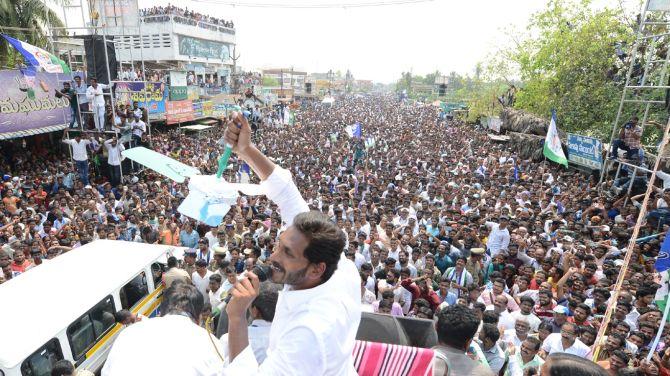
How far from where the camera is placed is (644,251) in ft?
22.1

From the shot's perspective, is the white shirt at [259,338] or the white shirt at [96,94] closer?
the white shirt at [259,338]

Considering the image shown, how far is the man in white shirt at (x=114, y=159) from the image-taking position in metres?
11.2

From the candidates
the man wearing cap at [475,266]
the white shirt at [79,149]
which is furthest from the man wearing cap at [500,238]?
the white shirt at [79,149]

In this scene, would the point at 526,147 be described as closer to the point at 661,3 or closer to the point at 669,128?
the point at 661,3

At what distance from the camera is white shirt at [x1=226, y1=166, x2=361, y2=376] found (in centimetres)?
120

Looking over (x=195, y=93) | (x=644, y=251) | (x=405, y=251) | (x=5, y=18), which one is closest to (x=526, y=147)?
(x=644, y=251)

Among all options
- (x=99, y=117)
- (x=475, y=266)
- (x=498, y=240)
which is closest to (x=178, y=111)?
(x=99, y=117)

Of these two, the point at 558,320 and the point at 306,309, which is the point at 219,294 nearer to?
the point at 558,320

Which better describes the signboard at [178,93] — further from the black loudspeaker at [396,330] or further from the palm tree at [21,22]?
the black loudspeaker at [396,330]

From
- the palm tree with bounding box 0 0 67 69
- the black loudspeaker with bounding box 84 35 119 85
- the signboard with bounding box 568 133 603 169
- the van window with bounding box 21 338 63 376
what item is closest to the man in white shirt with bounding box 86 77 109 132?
the black loudspeaker with bounding box 84 35 119 85

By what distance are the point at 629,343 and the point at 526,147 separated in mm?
14798

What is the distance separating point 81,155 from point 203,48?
34855mm

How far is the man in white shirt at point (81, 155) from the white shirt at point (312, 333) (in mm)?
11994

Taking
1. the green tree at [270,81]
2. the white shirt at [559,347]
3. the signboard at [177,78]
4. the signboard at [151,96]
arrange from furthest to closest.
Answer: the green tree at [270,81] < the signboard at [177,78] < the signboard at [151,96] < the white shirt at [559,347]
